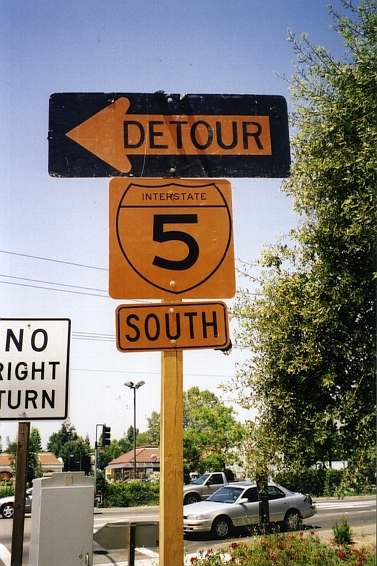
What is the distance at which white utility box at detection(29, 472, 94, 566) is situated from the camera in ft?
11.4

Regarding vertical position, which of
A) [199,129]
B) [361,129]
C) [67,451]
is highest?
[361,129]

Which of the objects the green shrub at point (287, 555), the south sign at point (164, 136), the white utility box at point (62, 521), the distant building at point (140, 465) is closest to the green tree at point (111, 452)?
the distant building at point (140, 465)

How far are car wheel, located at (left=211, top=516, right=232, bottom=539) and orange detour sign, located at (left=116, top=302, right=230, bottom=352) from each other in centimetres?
1315

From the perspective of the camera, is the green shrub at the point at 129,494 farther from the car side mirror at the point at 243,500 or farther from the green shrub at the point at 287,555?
the green shrub at the point at 287,555

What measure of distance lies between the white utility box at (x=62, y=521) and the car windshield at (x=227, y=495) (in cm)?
1195

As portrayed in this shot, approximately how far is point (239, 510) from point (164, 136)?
13.7m

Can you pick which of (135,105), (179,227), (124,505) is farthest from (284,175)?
(124,505)

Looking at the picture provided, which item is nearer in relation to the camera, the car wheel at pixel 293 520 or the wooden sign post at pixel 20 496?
the wooden sign post at pixel 20 496

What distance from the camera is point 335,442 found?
7.75m

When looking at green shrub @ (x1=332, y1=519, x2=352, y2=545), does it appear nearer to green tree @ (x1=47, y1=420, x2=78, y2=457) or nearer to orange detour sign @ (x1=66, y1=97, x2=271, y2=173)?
orange detour sign @ (x1=66, y1=97, x2=271, y2=173)

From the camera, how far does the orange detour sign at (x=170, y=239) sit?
2285 mm

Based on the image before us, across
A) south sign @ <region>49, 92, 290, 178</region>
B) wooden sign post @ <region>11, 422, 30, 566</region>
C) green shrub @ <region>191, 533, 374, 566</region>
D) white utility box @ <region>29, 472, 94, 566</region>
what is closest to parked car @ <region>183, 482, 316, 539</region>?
green shrub @ <region>191, 533, 374, 566</region>

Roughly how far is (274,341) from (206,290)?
655 cm

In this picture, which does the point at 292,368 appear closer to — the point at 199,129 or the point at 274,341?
the point at 274,341
